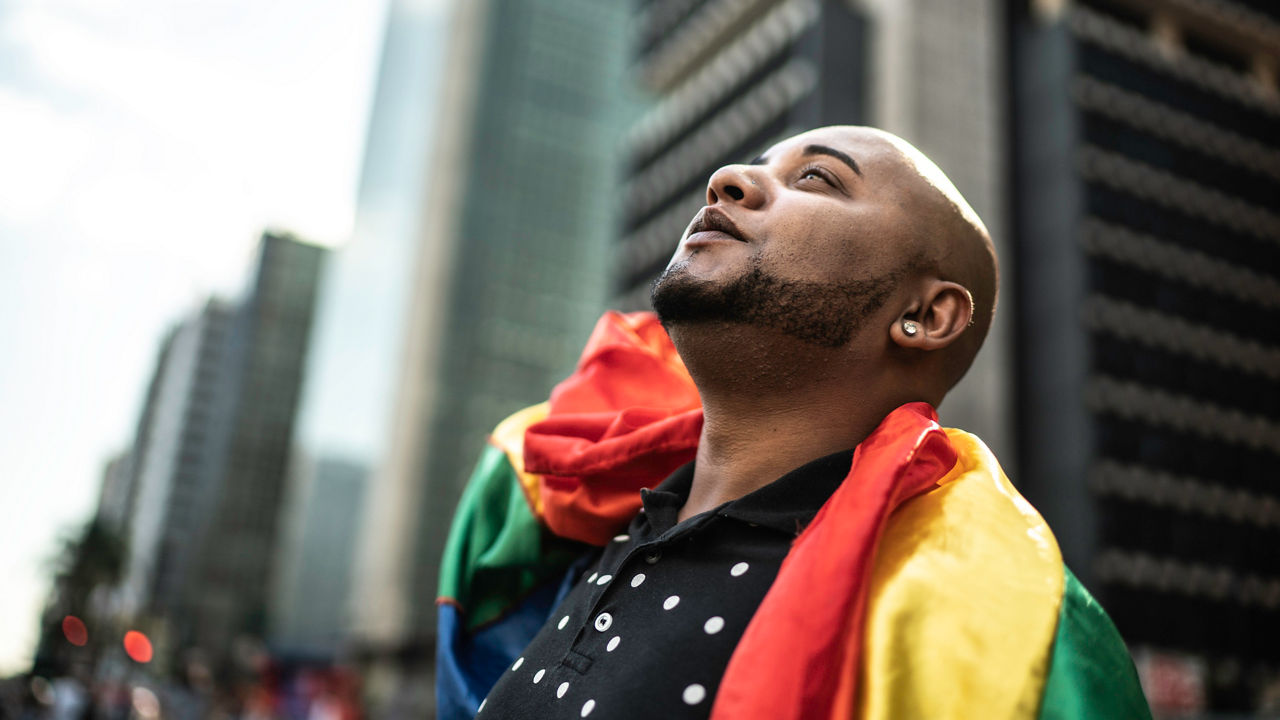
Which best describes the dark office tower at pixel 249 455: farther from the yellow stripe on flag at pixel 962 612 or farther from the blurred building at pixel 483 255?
the yellow stripe on flag at pixel 962 612

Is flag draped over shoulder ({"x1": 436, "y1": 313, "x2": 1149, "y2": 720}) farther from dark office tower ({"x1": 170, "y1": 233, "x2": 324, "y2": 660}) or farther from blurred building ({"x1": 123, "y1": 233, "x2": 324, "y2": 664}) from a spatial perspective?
blurred building ({"x1": 123, "y1": 233, "x2": 324, "y2": 664})

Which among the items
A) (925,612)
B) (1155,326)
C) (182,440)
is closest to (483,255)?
(182,440)

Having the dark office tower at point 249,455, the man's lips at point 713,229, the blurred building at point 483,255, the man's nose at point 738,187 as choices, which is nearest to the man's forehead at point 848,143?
the man's nose at point 738,187

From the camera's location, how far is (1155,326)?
43.5 m

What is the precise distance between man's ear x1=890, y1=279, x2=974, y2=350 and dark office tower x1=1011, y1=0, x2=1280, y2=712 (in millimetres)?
39305

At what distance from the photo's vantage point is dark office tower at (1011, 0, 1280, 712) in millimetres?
39656

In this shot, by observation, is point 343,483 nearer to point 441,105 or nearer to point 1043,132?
point 441,105

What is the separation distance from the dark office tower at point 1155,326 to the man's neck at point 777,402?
39364mm

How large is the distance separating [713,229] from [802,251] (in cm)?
22

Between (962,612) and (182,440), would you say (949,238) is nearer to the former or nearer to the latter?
(962,612)

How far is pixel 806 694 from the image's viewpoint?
1.41m

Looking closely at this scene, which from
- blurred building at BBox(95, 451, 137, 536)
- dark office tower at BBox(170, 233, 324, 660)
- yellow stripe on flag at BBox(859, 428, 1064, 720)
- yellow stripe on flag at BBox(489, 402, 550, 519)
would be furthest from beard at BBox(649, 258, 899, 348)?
dark office tower at BBox(170, 233, 324, 660)

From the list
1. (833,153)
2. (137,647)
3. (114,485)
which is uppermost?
(833,153)

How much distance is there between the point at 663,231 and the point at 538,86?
43.1m
